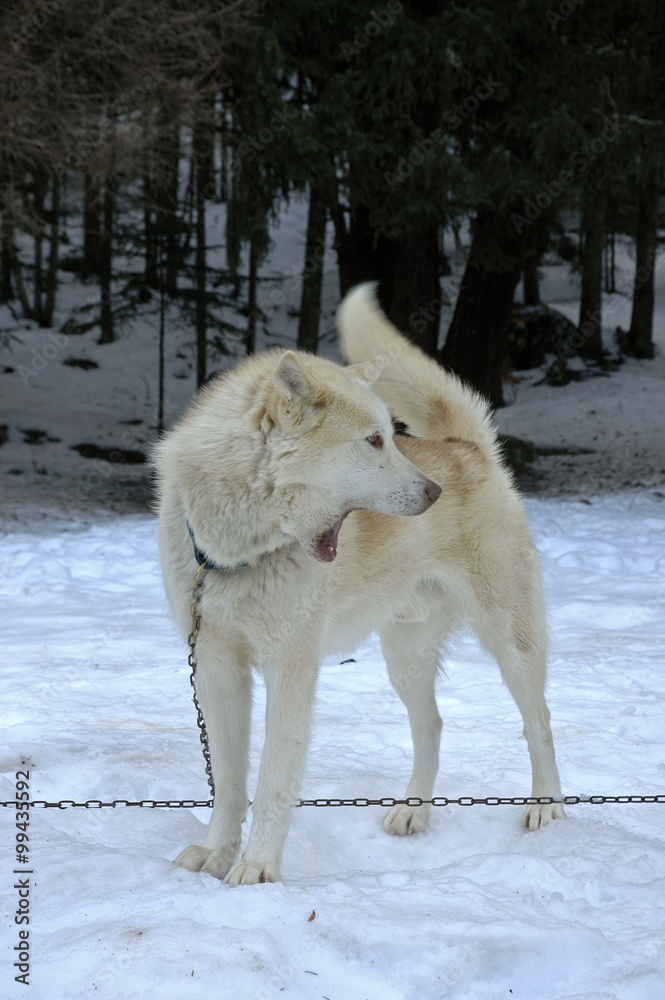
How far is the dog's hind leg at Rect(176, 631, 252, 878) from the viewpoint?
9.11 ft

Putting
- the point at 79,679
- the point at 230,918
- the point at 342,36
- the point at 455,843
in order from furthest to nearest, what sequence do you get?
the point at 342,36, the point at 79,679, the point at 455,843, the point at 230,918

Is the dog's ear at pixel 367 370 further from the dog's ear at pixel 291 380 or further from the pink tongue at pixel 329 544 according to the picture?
the pink tongue at pixel 329 544

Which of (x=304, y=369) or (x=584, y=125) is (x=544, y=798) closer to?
(x=304, y=369)

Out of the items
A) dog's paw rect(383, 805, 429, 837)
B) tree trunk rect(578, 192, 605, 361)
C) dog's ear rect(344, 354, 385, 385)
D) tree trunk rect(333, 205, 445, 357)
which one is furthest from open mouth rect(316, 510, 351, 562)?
→ tree trunk rect(578, 192, 605, 361)

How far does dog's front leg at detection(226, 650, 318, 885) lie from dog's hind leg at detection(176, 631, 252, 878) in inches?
5.3

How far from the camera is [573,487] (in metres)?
11.8

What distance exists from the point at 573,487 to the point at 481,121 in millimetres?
4704

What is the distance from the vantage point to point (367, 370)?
3.10 meters

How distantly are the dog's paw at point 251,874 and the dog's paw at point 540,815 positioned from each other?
1005 mm

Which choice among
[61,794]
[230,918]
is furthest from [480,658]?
[230,918]

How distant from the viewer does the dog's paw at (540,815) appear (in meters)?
3.14

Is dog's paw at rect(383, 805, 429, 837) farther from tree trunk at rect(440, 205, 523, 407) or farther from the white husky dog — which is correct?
tree trunk at rect(440, 205, 523, 407)

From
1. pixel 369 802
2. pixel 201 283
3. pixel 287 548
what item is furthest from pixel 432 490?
pixel 201 283

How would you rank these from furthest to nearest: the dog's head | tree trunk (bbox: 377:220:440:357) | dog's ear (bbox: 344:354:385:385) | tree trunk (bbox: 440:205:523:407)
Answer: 1. tree trunk (bbox: 440:205:523:407)
2. tree trunk (bbox: 377:220:440:357)
3. dog's ear (bbox: 344:354:385:385)
4. the dog's head
